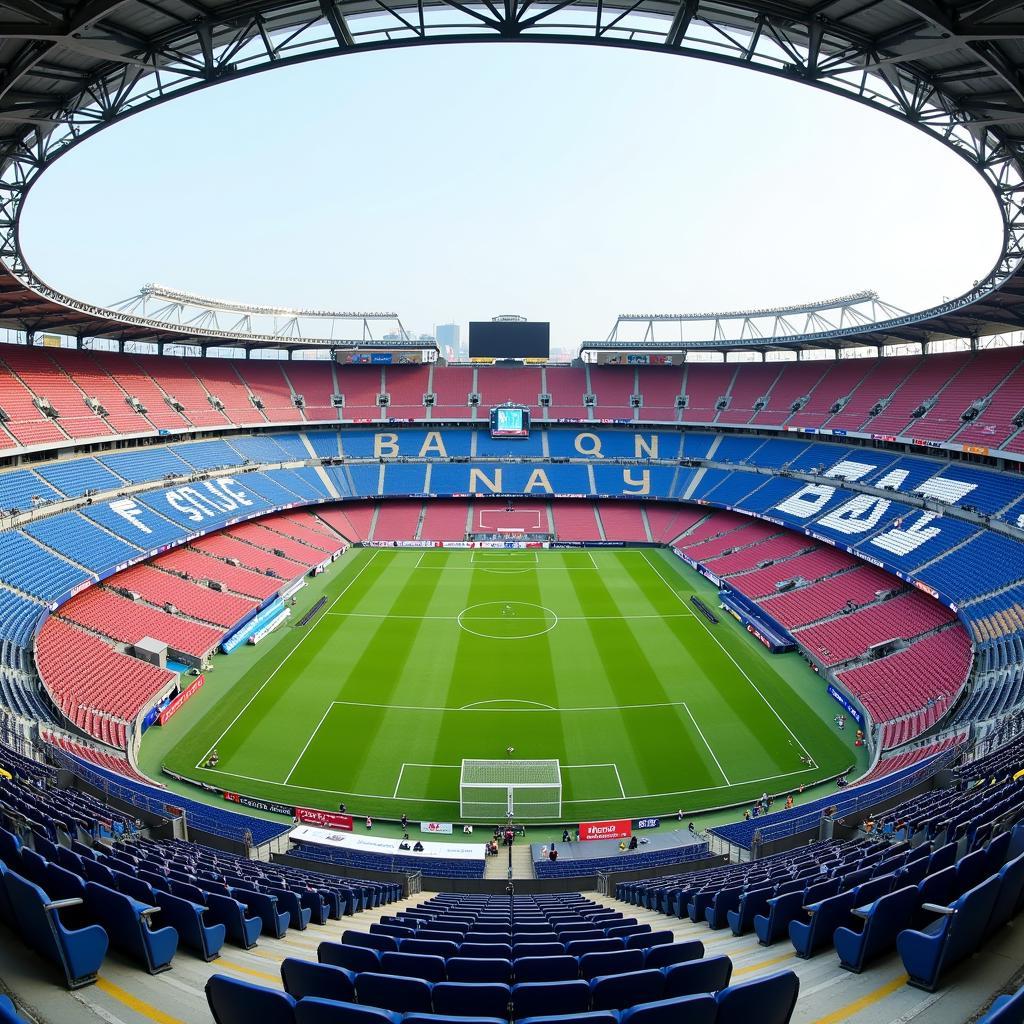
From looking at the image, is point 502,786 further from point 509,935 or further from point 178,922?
point 178,922

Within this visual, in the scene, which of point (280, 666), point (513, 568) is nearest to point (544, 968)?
point (280, 666)

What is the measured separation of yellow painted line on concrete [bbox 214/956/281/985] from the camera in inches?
246

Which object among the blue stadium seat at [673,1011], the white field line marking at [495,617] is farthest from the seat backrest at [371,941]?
the white field line marking at [495,617]

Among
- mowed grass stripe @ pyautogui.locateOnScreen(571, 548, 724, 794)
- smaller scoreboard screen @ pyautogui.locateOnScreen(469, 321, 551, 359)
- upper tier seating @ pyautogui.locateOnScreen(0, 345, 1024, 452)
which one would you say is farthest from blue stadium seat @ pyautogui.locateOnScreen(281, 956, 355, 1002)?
smaller scoreboard screen @ pyautogui.locateOnScreen(469, 321, 551, 359)

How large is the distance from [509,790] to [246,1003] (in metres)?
20.4

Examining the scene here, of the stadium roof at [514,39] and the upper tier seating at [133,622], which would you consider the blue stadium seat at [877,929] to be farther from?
the upper tier seating at [133,622]

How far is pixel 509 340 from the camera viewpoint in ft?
236

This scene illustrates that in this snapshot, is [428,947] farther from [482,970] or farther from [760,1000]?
[760,1000]

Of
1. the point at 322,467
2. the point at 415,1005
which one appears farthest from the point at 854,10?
the point at 322,467

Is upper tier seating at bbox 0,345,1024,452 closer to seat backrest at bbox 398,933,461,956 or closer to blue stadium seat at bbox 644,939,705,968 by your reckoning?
seat backrest at bbox 398,933,461,956

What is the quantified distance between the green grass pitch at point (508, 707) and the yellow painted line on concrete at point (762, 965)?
624 inches

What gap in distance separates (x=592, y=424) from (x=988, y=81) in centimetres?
5210

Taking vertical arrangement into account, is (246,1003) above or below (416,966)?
above

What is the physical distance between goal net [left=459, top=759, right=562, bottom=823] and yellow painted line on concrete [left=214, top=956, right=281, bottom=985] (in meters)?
16.5
